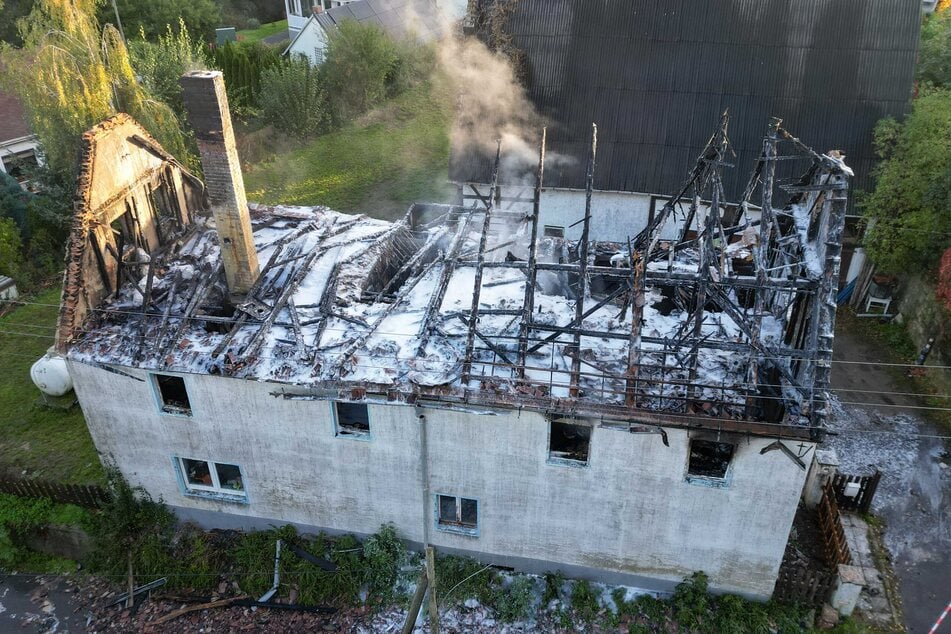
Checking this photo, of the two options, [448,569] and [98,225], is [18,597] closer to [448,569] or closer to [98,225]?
[98,225]

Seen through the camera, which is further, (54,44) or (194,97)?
(54,44)

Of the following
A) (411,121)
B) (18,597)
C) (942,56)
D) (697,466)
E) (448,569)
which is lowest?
(18,597)

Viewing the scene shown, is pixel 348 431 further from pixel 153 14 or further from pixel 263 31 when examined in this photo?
pixel 263 31

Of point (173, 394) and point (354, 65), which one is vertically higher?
point (354, 65)

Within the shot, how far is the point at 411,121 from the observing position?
37625 mm

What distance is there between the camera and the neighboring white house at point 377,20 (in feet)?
129

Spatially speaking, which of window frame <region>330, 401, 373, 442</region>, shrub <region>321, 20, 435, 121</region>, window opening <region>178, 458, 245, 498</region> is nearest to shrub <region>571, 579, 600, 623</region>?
window frame <region>330, 401, 373, 442</region>

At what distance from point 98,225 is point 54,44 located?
33.8ft

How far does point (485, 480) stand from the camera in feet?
46.1

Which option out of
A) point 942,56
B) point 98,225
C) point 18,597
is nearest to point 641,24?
point 942,56

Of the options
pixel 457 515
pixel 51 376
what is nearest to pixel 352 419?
pixel 457 515

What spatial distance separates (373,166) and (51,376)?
59.4ft

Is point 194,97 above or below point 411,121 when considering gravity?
above

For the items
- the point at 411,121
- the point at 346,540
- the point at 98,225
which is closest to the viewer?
the point at 98,225
